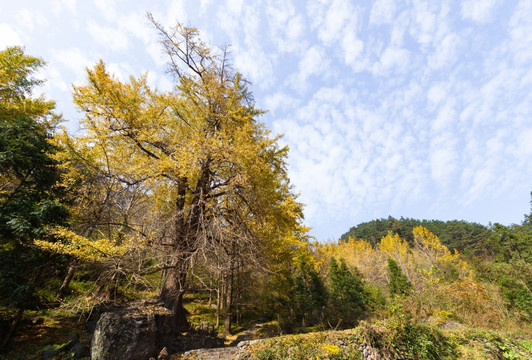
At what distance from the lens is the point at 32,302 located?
775 centimetres

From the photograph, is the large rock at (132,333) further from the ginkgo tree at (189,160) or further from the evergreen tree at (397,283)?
the evergreen tree at (397,283)

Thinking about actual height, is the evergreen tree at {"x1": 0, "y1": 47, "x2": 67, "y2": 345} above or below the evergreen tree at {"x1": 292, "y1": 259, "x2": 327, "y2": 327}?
above

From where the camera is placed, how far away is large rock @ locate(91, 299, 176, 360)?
203 inches

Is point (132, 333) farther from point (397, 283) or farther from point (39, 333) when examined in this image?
point (397, 283)

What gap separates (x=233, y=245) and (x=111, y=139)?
531 cm

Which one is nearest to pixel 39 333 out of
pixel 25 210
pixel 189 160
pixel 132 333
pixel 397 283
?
pixel 25 210

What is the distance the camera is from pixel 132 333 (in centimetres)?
545

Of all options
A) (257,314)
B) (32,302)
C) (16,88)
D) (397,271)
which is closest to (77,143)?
(32,302)

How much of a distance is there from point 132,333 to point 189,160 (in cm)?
475

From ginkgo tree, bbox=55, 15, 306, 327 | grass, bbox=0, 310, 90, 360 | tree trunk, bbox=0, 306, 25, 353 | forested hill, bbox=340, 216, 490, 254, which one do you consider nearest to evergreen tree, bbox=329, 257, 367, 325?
ginkgo tree, bbox=55, 15, 306, 327

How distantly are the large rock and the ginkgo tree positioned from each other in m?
0.60

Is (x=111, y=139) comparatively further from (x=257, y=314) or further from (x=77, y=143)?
(x=257, y=314)

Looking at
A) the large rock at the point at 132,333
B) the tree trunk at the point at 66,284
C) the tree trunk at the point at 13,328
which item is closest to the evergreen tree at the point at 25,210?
the tree trunk at the point at 13,328

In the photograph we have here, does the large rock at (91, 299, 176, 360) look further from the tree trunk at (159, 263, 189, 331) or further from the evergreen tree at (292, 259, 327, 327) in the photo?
the evergreen tree at (292, 259, 327, 327)
